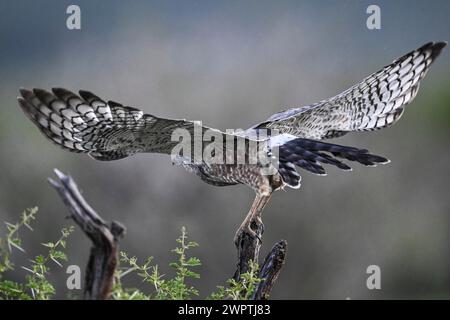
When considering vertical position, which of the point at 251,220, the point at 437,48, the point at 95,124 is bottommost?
the point at 251,220

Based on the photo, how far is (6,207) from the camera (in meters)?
2.65

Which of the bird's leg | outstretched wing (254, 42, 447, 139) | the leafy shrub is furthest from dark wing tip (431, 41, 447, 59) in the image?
the leafy shrub

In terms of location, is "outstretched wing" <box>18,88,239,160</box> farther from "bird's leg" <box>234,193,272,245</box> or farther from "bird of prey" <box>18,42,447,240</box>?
"bird's leg" <box>234,193,272,245</box>

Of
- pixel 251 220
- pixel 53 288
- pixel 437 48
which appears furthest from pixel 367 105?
pixel 53 288

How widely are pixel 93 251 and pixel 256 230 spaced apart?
0.51m

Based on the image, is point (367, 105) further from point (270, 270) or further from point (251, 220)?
point (270, 270)

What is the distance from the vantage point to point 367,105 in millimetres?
1428

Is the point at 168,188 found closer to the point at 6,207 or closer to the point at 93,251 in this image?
the point at 6,207

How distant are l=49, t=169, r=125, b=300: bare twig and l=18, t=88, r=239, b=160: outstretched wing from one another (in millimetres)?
248

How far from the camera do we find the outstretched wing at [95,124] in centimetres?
105

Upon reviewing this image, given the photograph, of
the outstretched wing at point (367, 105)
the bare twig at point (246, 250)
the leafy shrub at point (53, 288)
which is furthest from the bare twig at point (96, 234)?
the outstretched wing at point (367, 105)

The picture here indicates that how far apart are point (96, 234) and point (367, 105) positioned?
31.9 inches
